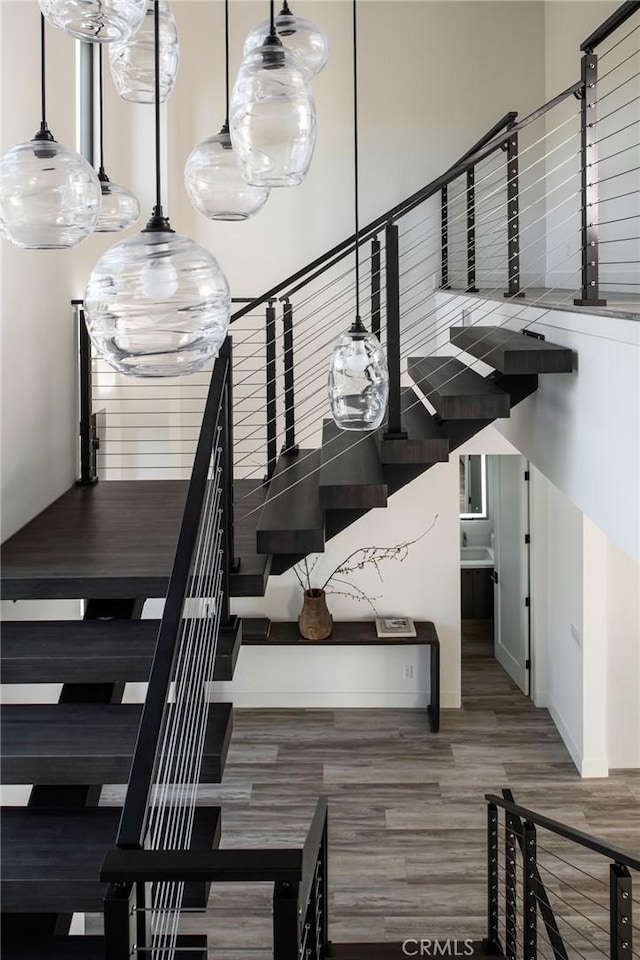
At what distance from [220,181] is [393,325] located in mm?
1979

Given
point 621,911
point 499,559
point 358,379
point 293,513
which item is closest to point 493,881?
point 621,911

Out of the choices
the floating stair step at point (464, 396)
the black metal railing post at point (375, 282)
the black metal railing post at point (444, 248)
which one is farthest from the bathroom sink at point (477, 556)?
the floating stair step at point (464, 396)

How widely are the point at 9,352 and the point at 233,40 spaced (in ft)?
13.8

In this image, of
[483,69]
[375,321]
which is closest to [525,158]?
[483,69]

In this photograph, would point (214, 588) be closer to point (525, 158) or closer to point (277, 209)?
point (277, 209)

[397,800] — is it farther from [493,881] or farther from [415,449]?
Result: [415,449]

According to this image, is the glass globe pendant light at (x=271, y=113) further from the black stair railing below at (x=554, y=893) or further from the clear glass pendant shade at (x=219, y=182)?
the black stair railing below at (x=554, y=893)

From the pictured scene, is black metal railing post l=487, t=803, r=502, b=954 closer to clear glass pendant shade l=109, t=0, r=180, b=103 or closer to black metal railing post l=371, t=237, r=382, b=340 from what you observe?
black metal railing post l=371, t=237, r=382, b=340

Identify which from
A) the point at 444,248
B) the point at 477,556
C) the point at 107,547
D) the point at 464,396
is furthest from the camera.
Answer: the point at 477,556

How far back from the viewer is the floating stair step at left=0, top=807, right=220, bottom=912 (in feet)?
8.38

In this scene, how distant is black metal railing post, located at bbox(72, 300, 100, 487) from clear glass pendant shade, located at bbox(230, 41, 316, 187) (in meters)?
3.53

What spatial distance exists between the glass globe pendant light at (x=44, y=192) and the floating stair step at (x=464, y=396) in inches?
92.3

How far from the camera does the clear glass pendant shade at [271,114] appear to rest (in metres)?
1.32

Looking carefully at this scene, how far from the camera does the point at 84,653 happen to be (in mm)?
3225
